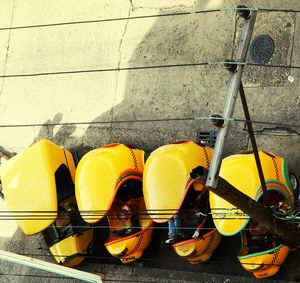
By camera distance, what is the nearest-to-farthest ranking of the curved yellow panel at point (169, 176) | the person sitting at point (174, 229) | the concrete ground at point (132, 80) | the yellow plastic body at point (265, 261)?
the yellow plastic body at point (265, 261)
the curved yellow panel at point (169, 176)
the person sitting at point (174, 229)
the concrete ground at point (132, 80)

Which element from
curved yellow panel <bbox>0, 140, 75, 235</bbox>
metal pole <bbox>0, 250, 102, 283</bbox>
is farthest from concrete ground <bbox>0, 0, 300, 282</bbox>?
metal pole <bbox>0, 250, 102, 283</bbox>

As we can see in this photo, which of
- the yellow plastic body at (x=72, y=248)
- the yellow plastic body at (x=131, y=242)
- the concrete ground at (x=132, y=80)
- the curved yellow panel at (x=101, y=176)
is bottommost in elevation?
the yellow plastic body at (x=72, y=248)

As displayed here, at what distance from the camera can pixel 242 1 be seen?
30.4 ft

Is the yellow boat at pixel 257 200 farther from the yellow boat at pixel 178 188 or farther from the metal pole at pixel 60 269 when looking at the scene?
the metal pole at pixel 60 269

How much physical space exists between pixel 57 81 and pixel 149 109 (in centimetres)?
195

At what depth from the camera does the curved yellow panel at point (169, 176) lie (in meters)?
7.89

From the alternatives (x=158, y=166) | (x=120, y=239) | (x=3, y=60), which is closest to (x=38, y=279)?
(x=120, y=239)

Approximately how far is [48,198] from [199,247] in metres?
2.11

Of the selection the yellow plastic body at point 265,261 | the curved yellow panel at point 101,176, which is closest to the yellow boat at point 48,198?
the curved yellow panel at point 101,176

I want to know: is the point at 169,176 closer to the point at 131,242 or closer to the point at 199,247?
the point at 199,247

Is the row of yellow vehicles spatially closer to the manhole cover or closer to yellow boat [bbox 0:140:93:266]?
yellow boat [bbox 0:140:93:266]

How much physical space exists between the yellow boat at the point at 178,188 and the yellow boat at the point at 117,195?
1.37 ft

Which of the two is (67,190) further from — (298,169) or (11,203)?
(298,169)

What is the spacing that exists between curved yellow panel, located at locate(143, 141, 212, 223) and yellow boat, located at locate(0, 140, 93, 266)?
1.34m
